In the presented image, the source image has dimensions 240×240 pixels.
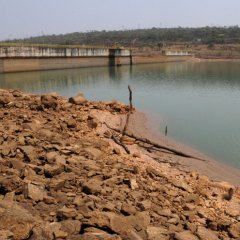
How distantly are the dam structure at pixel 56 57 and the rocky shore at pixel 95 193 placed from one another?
41790 mm

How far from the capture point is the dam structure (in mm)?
53969

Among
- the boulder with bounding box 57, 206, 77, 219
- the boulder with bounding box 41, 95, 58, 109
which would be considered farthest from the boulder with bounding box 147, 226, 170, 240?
the boulder with bounding box 41, 95, 58, 109

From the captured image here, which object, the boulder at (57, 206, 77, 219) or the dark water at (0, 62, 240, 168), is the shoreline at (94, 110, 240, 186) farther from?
the boulder at (57, 206, 77, 219)

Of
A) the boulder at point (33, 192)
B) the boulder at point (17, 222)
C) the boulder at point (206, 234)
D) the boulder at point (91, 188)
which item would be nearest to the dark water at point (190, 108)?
the boulder at point (206, 234)

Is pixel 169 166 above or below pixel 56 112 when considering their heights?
below

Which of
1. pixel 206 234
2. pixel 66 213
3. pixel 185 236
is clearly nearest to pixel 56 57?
pixel 206 234

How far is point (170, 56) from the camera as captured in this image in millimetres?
96562

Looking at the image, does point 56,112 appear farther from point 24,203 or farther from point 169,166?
point 24,203

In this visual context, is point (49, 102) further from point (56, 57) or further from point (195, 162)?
point (56, 57)

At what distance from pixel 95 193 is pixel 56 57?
56.8 m

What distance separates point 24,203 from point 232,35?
164941 mm

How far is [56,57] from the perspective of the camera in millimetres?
62688

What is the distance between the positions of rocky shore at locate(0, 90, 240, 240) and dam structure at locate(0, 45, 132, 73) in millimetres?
41790

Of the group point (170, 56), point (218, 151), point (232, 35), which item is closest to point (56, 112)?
point (218, 151)
